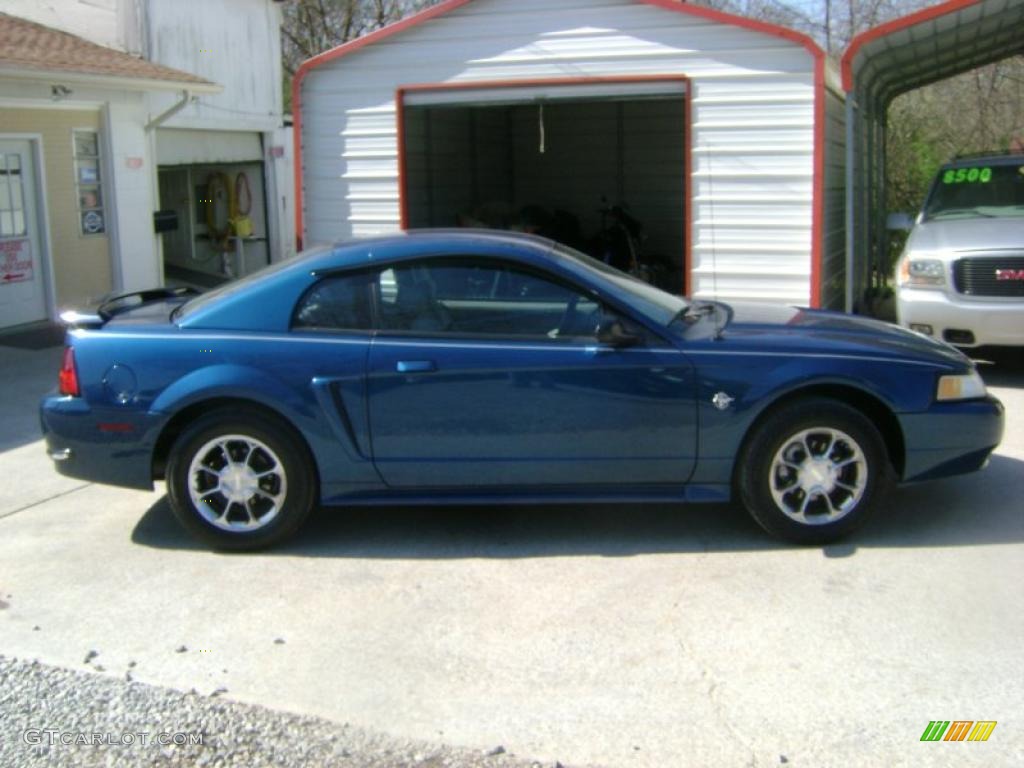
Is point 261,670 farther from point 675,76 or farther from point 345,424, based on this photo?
point 675,76

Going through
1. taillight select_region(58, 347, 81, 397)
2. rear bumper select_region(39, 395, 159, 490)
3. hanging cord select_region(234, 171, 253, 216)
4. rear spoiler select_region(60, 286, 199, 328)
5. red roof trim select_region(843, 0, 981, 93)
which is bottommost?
rear bumper select_region(39, 395, 159, 490)

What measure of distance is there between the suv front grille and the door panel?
4565mm

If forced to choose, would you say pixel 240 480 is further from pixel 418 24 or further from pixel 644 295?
pixel 418 24

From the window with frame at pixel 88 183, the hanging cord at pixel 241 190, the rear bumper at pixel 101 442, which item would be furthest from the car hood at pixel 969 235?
the hanging cord at pixel 241 190

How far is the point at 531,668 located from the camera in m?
4.20

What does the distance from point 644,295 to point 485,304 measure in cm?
85

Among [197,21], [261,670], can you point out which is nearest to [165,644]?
[261,670]

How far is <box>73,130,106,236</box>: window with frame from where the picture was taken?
1304 centimetres

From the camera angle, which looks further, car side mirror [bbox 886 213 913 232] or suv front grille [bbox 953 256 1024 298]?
car side mirror [bbox 886 213 913 232]

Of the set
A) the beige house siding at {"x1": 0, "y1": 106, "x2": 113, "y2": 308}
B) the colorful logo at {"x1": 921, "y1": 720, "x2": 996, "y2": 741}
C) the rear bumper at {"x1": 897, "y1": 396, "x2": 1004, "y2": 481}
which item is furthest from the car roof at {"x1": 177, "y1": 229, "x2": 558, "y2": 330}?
the beige house siding at {"x1": 0, "y1": 106, "x2": 113, "y2": 308}

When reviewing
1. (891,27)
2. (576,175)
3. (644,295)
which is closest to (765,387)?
(644,295)

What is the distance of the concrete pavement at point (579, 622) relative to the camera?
3.79 m

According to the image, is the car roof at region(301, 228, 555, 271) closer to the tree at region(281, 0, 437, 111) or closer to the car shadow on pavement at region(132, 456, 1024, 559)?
the car shadow on pavement at region(132, 456, 1024, 559)

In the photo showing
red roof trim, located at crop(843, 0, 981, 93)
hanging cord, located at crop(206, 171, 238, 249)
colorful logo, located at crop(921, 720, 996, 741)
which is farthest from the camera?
hanging cord, located at crop(206, 171, 238, 249)
